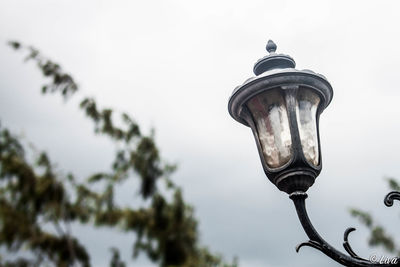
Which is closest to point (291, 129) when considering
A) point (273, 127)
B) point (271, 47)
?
point (273, 127)

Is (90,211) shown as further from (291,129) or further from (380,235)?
(380,235)

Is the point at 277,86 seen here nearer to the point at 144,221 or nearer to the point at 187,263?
the point at 144,221

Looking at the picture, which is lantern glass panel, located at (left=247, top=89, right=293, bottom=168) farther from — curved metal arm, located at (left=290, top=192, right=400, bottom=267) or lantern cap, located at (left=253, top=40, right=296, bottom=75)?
lantern cap, located at (left=253, top=40, right=296, bottom=75)

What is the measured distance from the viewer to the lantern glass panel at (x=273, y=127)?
275 centimetres

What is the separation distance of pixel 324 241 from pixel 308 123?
2.56ft

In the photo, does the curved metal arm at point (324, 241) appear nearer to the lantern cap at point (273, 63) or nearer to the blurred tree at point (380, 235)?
the lantern cap at point (273, 63)

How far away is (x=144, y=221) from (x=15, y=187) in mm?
735

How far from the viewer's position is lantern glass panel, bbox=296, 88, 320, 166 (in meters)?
2.77

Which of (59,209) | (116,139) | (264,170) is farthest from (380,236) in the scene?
(59,209)

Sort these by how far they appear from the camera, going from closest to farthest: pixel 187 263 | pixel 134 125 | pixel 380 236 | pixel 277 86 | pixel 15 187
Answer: pixel 187 263 → pixel 15 187 → pixel 134 125 → pixel 277 86 → pixel 380 236

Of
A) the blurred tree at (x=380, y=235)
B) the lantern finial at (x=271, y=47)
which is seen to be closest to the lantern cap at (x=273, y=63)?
the lantern finial at (x=271, y=47)

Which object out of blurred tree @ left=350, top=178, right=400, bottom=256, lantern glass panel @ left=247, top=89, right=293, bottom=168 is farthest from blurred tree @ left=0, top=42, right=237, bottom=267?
blurred tree @ left=350, top=178, right=400, bottom=256

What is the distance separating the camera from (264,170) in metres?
2.89

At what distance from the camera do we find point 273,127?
2.81m
